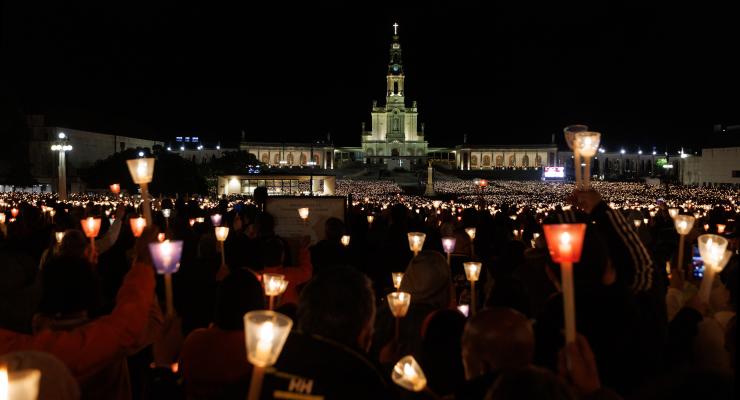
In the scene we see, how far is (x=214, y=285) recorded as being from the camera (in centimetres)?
588

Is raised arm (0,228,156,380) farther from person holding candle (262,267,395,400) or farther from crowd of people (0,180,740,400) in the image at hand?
person holding candle (262,267,395,400)

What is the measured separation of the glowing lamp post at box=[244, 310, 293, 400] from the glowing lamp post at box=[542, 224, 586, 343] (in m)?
1.04

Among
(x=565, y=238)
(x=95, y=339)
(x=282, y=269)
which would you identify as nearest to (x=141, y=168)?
(x=95, y=339)

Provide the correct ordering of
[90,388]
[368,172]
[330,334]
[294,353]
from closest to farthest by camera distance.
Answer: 1. [294,353]
2. [330,334]
3. [90,388]
4. [368,172]

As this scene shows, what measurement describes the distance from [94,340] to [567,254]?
89.3 inches

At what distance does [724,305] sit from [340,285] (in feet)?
13.2

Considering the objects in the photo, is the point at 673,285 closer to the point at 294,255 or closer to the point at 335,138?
the point at 294,255

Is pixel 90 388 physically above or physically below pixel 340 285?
below

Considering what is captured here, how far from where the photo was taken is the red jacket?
313cm

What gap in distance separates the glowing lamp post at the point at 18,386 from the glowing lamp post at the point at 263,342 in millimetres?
688

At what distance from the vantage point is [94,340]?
10.4 feet

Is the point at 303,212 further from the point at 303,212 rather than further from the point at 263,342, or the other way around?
the point at 263,342

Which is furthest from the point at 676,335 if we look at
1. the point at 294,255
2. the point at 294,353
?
the point at 294,255

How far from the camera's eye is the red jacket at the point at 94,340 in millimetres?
3127
